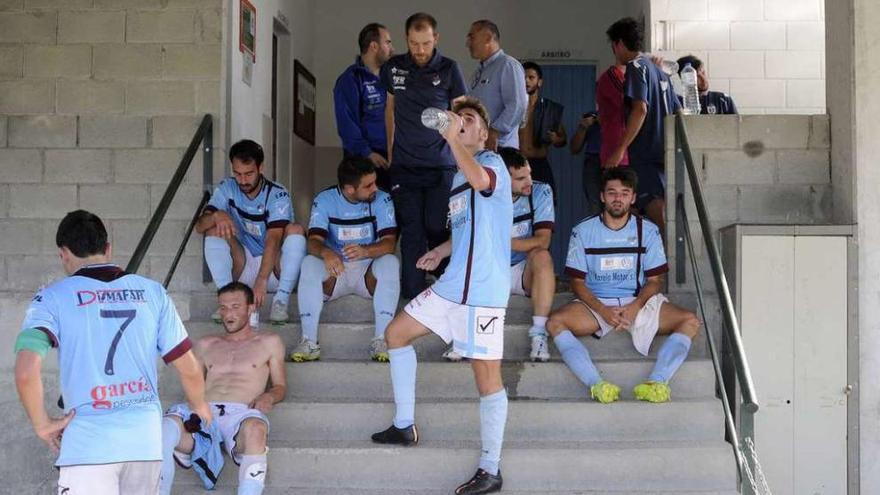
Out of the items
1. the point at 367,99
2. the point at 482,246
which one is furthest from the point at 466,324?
the point at 367,99

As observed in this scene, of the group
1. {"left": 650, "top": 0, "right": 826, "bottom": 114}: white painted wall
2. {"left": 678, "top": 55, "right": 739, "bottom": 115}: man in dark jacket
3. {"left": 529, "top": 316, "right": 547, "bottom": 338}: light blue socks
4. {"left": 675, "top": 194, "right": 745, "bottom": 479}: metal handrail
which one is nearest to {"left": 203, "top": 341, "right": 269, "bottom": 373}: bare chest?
{"left": 529, "top": 316, "right": 547, "bottom": 338}: light blue socks

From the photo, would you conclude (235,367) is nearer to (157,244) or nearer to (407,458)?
(407,458)

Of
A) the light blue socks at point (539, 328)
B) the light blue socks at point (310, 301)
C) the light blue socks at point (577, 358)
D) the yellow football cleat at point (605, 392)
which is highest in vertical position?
the light blue socks at point (310, 301)

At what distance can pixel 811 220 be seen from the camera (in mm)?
6328

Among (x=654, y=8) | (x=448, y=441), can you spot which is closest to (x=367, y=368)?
(x=448, y=441)

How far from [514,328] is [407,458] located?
1.05m

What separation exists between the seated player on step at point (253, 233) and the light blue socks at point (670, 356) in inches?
74.5

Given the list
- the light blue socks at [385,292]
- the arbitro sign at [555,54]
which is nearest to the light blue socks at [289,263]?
the light blue socks at [385,292]

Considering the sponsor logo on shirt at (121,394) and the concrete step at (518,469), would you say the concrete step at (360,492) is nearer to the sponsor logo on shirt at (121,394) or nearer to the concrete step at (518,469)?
the concrete step at (518,469)

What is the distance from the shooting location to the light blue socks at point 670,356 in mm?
5395

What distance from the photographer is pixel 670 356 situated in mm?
5434

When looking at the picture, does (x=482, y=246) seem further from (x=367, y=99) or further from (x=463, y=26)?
(x=463, y=26)

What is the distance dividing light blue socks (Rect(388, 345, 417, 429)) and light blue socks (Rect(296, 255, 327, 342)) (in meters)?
0.75

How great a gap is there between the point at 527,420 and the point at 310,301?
1.24 m
